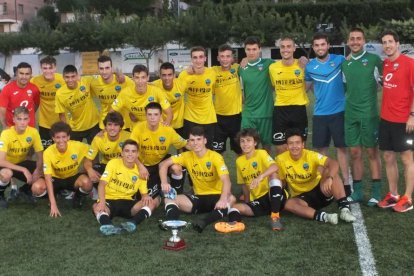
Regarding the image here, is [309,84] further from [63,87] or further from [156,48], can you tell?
[156,48]

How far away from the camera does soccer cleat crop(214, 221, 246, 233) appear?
490 cm

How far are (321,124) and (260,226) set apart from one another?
159 cm

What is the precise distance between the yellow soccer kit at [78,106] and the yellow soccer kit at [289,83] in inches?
101

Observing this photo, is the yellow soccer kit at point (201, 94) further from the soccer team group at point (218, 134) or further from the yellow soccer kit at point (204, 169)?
the yellow soccer kit at point (204, 169)

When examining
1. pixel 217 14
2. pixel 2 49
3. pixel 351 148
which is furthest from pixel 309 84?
pixel 2 49

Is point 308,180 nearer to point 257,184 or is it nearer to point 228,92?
point 257,184

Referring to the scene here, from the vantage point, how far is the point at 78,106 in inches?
267

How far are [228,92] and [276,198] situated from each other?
2.00m

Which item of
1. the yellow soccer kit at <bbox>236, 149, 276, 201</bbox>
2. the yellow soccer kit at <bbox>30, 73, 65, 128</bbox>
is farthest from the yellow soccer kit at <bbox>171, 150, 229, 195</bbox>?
the yellow soccer kit at <bbox>30, 73, 65, 128</bbox>

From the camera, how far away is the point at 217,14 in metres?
37.1

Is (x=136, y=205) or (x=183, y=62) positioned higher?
(x=183, y=62)

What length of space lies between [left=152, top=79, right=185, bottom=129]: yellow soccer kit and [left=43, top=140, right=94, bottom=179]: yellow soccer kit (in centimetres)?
111

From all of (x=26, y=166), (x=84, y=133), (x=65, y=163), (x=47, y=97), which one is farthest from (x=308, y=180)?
(x=47, y=97)

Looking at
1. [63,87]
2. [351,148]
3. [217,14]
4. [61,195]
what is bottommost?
[61,195]
